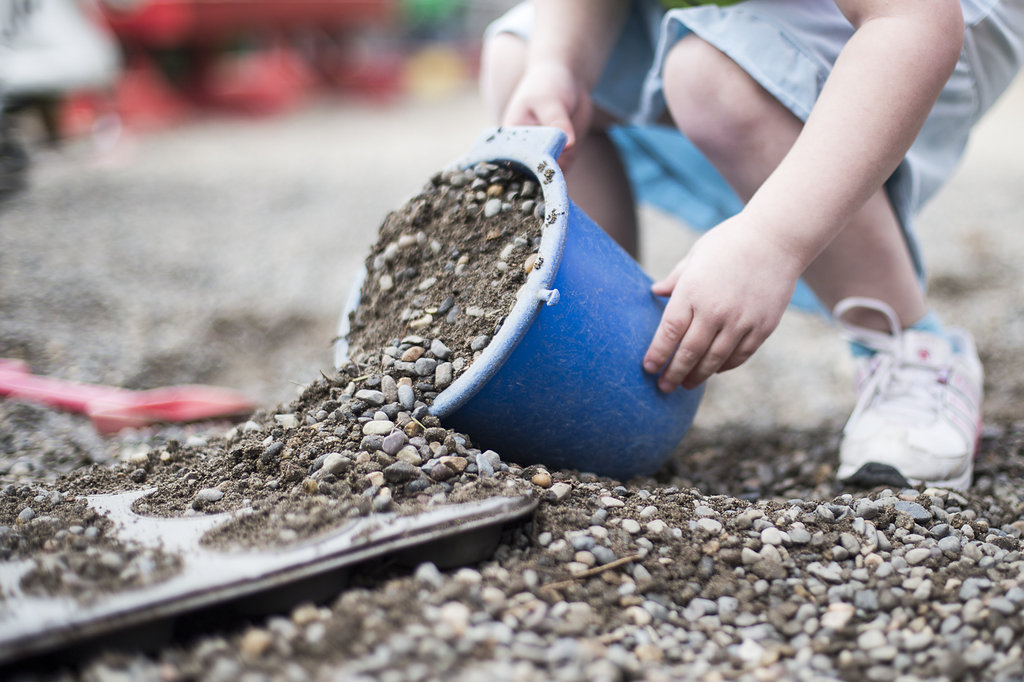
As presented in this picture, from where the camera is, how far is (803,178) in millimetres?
972

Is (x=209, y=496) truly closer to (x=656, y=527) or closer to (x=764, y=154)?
(x=656, y=527)

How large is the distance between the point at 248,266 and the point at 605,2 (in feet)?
5.25

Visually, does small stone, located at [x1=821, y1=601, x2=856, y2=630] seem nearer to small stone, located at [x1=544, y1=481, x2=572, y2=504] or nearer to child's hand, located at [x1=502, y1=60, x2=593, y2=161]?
small stone, located at [x1=544, y1=481, x2=572, y2=504]

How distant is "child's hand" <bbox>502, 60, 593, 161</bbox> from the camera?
1233mm

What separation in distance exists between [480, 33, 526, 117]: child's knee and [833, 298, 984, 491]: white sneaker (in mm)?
683

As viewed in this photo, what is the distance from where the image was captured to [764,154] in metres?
1.16

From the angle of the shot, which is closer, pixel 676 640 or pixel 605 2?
pixel 676 640

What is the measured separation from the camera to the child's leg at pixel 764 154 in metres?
1.15

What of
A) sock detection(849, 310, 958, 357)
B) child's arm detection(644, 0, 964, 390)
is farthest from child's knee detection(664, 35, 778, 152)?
sock detection(849, 310, 958, 357)

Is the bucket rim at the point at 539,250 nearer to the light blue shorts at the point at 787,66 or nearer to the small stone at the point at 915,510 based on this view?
the light blue shorts at the point at 787,66

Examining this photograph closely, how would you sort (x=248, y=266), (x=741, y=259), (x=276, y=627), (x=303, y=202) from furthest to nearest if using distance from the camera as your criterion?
1. (x=303, y=202)
2. (x=248, y=266)
3. (x=741, y=259)
4. (x=276, y=627)

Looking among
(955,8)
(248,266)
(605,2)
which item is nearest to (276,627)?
(955,8)

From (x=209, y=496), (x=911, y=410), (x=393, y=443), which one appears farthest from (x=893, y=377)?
(x=209, y=496)

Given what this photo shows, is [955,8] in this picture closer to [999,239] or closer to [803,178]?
[803,178]
